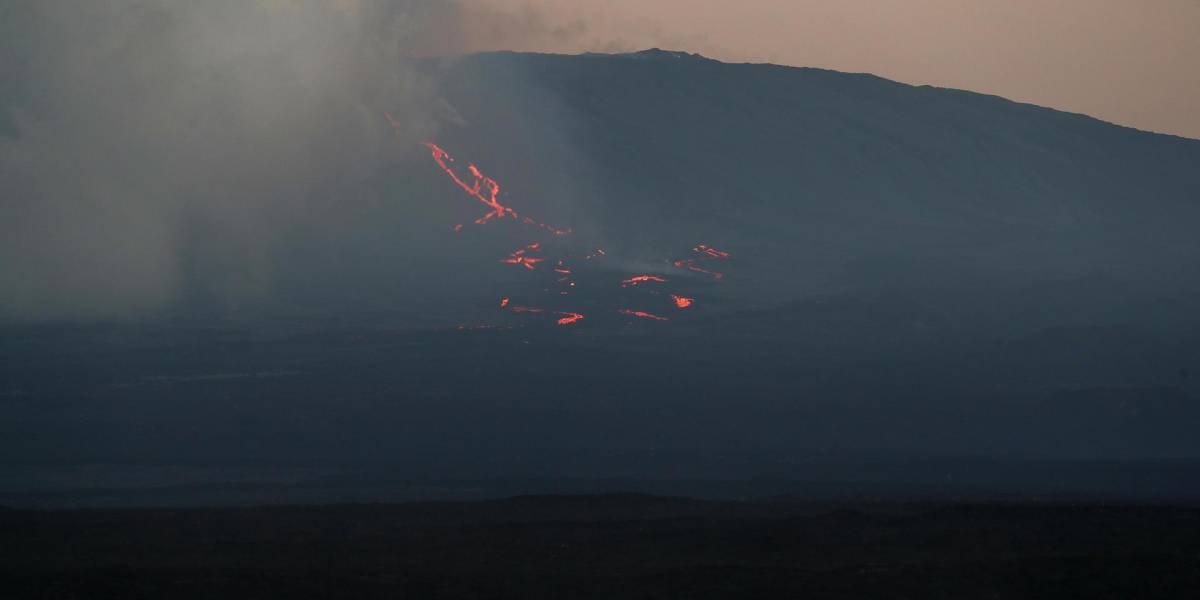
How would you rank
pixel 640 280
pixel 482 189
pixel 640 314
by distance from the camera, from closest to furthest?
pixel 640 314, pixel 640 280, pixel 482 189

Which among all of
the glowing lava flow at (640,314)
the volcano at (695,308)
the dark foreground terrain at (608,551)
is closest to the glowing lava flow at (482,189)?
the volcano at (695,308)

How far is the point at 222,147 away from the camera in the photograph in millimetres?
85438

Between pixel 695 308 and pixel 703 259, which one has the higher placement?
pixel 703 259

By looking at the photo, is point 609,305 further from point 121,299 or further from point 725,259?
point 121,299

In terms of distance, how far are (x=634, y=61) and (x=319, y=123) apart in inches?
958

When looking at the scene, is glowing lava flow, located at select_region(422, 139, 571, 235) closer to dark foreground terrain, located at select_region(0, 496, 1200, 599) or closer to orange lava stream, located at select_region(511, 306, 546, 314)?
orange lava stream, located at select_region(511, 306, 546, 314)

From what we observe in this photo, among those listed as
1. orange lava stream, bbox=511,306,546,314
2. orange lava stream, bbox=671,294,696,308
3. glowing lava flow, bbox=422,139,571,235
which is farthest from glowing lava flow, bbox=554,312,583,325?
glowing lava flow, bbox=422,139,571,235

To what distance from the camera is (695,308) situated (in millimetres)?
70188

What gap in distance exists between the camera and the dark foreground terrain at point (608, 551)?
79.5 feet

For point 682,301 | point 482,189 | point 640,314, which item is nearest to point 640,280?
point 682,301

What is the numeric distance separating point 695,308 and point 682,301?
4.84 ft

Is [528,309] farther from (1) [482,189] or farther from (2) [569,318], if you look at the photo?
(1) [482,189]

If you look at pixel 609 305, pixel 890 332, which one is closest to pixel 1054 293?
pixel 890 332

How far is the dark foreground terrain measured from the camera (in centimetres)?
2423
